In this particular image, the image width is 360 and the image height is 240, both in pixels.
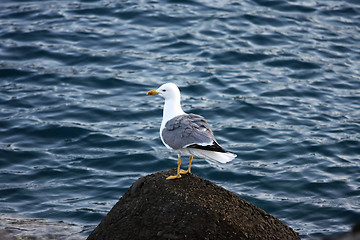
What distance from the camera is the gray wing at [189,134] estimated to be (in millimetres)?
6203

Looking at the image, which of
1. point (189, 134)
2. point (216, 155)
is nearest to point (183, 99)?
point (189, 134)

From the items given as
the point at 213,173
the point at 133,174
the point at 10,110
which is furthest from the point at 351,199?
the point at 10,110

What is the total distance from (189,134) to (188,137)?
50mm

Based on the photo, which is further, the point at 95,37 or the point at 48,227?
the point at 95,37

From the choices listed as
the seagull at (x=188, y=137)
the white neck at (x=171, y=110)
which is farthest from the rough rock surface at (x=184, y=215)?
the white neck at (x=171, y=110)

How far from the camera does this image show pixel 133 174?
33.8ft

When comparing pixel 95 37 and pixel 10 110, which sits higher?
pixel 95 37

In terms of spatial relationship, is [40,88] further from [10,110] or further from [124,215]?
[124,215]

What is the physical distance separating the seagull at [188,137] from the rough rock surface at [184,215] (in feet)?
0.97

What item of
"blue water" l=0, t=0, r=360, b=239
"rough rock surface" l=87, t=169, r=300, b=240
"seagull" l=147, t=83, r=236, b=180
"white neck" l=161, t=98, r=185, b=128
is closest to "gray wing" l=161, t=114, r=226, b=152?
"seagull" l=147, t=83, r=236, b=180

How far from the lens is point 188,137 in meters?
6.36

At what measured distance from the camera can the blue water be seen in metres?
9.69

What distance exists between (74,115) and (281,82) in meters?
5.46

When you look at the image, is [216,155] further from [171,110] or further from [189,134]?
[171,110]
